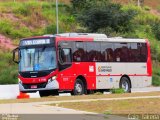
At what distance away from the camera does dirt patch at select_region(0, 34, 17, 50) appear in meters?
50.5

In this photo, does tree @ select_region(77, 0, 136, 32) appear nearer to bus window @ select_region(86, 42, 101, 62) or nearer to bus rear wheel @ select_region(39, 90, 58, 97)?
bus window @ select_region(86, 42, 101, 62)

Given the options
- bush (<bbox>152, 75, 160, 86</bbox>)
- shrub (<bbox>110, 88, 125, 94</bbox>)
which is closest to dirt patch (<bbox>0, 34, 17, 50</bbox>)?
bush (<bbox>152, 75, 160, 86</bbox>)

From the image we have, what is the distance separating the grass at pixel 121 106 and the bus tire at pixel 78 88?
9.71m

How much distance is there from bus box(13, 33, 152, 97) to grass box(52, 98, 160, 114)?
9476mm

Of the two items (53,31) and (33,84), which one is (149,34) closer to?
(53,31)

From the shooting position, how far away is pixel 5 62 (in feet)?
153

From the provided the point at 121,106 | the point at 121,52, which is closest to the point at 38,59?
the point at 121,52

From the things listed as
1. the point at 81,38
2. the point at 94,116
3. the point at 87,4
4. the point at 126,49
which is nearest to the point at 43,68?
the point at 81,38

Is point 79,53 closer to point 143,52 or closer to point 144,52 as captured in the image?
point 143,52

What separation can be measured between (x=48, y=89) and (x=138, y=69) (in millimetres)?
8008

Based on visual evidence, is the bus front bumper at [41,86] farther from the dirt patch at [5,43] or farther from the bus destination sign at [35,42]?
the dirt patch at [5,43]

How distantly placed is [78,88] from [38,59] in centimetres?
279

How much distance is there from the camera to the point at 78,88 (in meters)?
31.9

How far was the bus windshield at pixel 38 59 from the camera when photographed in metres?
30.8
